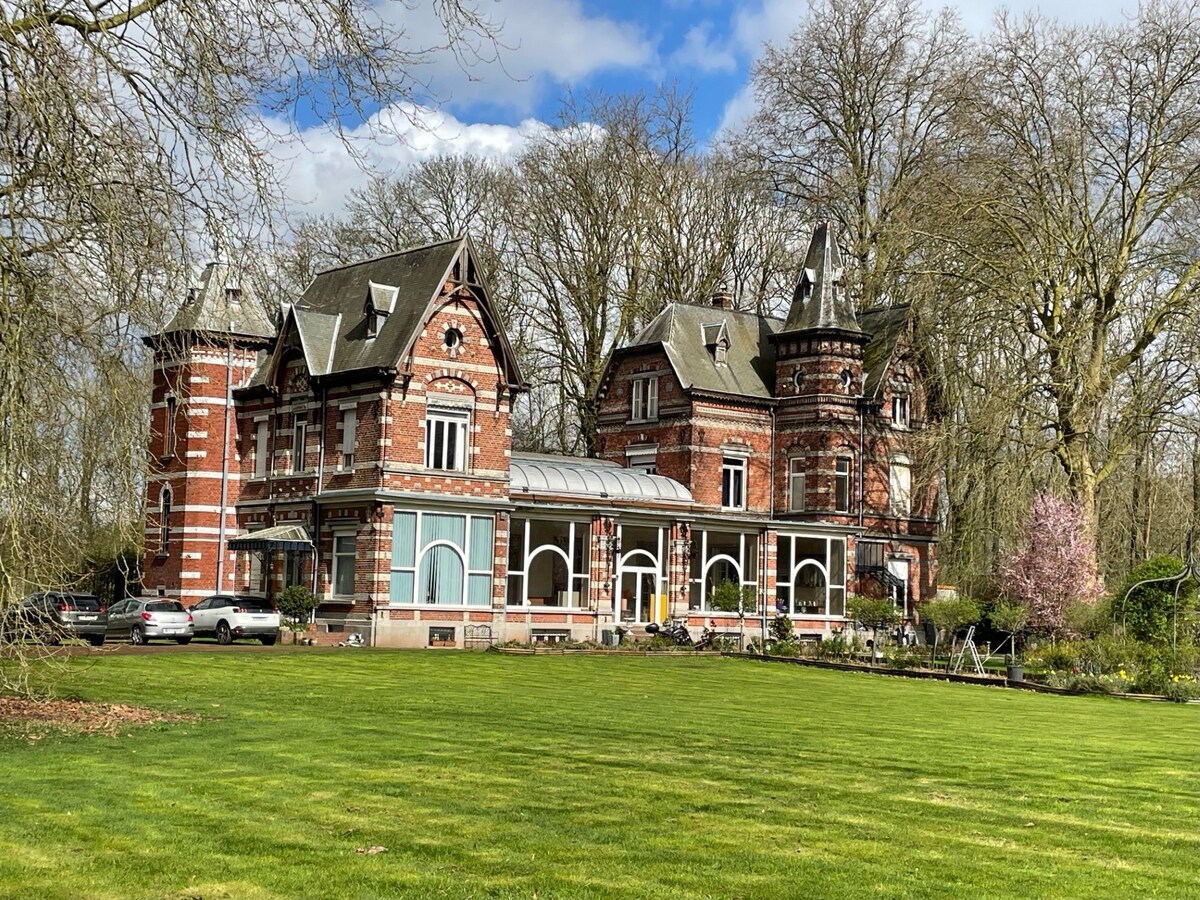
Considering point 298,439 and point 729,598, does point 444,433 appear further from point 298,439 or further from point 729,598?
point 729,598

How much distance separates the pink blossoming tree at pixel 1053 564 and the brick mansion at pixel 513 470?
3.55 m

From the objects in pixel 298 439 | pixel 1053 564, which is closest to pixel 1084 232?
pixel 1053 564

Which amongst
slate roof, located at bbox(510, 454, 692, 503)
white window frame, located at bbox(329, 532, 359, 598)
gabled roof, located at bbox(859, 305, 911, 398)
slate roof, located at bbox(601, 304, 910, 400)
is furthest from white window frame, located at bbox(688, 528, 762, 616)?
white window frame, located at bbox(329, 532, 359, 598)

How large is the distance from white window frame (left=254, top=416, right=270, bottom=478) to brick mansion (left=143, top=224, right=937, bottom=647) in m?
0.08

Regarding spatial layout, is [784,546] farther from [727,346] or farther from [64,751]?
[64,751]

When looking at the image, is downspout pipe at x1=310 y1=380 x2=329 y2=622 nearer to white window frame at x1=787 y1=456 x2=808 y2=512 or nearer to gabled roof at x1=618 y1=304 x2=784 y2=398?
gabled roof at x1=618 y1=304 x2=784 y2=398

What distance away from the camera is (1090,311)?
3881cm

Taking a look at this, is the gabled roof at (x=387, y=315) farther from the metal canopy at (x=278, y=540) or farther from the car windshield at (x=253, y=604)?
the car windshield at (x=253, y=604)

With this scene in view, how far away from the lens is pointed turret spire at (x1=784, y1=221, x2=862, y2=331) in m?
48.3

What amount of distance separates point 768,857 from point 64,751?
7.20 meters

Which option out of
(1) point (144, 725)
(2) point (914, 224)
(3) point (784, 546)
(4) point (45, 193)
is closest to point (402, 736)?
(1) point (144, 725)

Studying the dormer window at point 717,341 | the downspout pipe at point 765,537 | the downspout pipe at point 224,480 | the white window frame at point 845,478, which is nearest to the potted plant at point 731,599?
the downspout pipe at point 765,537

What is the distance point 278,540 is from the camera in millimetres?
39688

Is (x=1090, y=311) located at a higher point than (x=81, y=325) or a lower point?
higher
